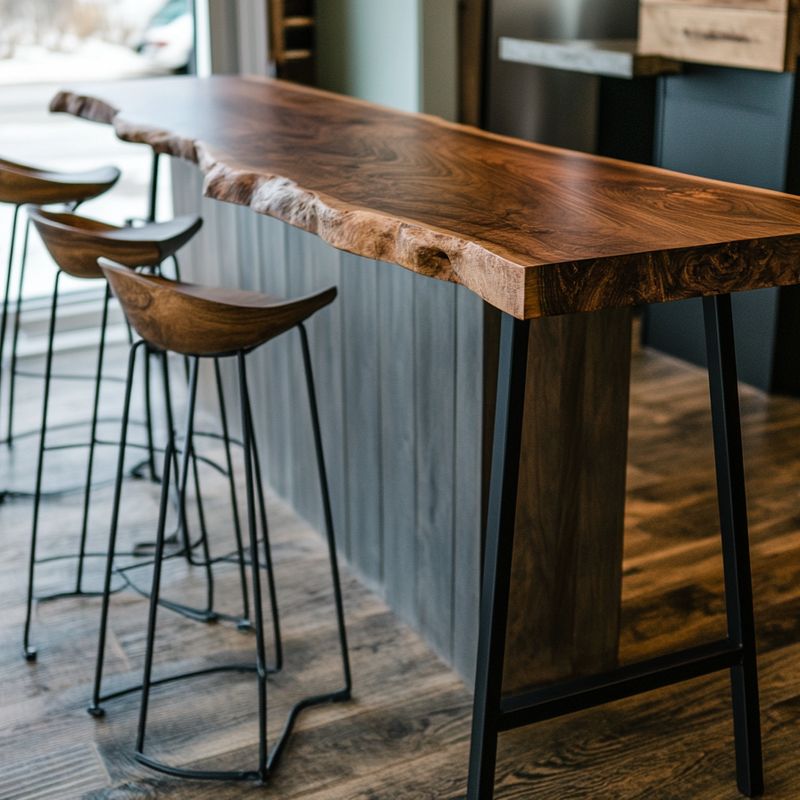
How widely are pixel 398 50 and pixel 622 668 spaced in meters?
3.28

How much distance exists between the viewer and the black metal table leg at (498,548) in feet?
5.81

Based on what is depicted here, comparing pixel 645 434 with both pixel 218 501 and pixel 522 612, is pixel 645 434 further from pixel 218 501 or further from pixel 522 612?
pixel 522 612

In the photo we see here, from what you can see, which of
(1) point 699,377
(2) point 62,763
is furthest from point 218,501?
(1) point 699,377

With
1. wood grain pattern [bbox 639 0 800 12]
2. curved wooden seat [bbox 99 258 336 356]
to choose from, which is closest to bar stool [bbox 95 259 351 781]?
curved wooden seat [bbox 99 258 336 356]

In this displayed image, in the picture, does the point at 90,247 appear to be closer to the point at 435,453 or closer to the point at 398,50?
the point at 435,453

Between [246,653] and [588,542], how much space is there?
0.80m

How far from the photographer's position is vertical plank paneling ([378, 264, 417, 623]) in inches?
103

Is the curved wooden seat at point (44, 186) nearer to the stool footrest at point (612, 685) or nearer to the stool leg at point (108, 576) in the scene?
the stool leg at point (108, 576)

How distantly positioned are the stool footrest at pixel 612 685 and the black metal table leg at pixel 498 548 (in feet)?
0.14

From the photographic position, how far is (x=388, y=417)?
2.74m

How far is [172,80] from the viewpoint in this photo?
13.3 feet

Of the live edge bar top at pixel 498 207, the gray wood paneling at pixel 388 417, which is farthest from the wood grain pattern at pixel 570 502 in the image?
the live edge bar top at pixel 498 207

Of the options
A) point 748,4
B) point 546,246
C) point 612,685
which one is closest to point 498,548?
point 612,685

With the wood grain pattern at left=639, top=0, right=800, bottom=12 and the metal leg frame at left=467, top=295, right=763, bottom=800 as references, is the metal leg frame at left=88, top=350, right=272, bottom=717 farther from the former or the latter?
the wood grain pattern at left=639, top=0, right=800, bottom=12
